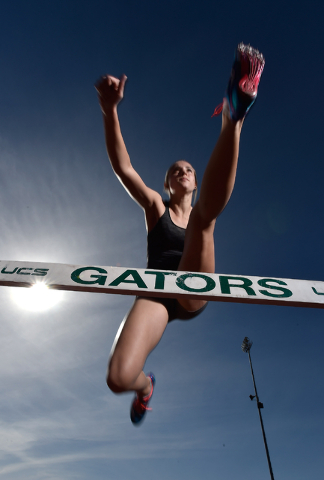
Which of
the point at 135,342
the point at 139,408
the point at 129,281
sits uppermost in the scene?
the point at 129,281

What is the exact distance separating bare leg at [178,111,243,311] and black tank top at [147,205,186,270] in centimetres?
30

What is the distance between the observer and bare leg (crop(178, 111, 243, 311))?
4.67 feet

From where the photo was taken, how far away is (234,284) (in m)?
1.53

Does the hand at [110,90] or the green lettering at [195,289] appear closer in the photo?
the green lettering at [195,289]

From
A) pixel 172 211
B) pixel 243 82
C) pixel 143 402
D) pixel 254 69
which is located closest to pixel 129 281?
pixel 172 211

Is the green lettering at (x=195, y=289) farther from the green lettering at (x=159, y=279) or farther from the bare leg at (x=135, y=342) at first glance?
the bare leg at (x=135, y=342)

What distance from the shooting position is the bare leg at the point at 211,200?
4.67ft

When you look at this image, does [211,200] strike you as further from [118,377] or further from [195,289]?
[118,377]

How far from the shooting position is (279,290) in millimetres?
1534

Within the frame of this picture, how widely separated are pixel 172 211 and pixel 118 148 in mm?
730

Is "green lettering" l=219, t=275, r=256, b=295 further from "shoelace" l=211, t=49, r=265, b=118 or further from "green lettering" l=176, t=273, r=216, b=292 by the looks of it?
"shoelace" l=211, t=49, r=265, b=118

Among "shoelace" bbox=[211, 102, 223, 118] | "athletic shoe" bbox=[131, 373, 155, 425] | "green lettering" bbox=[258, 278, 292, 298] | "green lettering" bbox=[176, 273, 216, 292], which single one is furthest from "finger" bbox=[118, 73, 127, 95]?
"athletic shoe" bbox=[131, 373, 155, 425]

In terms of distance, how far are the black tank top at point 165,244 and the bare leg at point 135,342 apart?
394mm

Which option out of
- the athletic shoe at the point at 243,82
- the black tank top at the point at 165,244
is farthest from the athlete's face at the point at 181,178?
the athletic shoe at the point at 243,82
